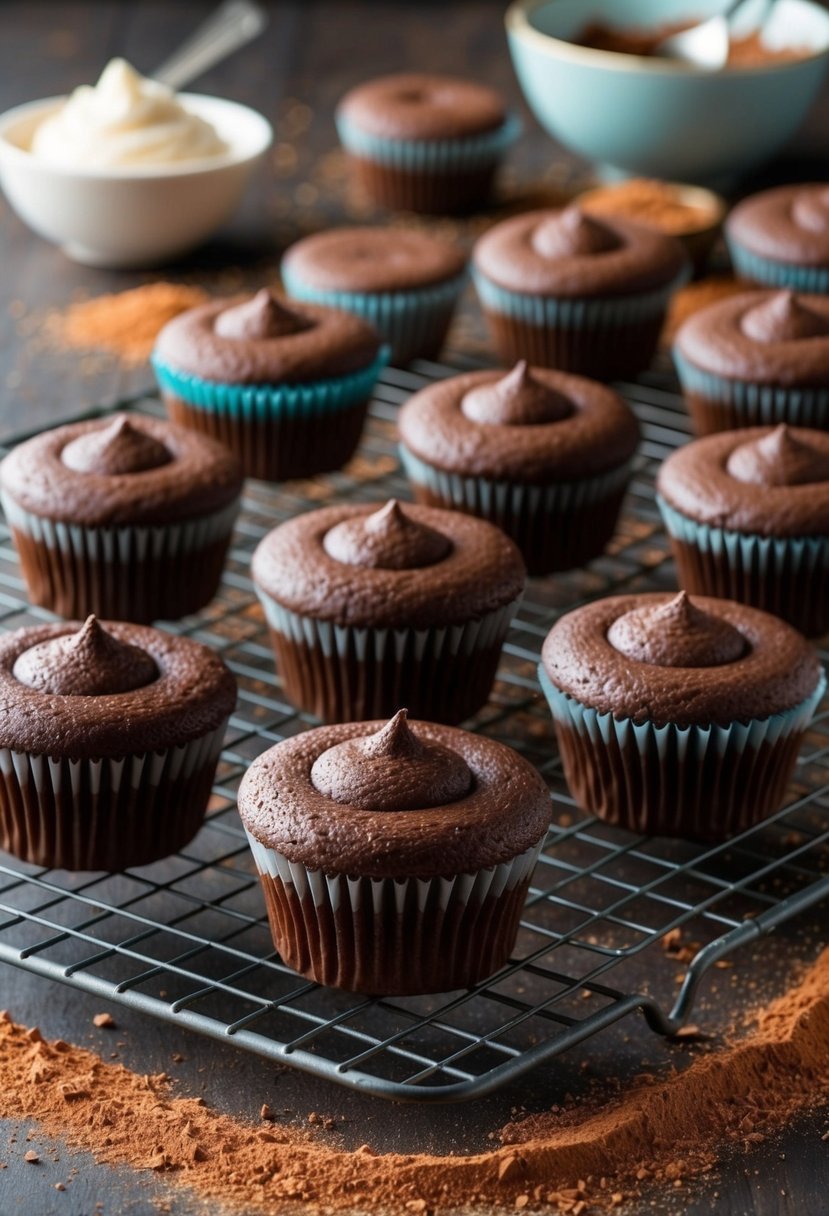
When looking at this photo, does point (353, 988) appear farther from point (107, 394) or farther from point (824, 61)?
point (824, 61)

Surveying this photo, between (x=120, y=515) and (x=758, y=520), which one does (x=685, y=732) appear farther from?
(x=120, y=515)

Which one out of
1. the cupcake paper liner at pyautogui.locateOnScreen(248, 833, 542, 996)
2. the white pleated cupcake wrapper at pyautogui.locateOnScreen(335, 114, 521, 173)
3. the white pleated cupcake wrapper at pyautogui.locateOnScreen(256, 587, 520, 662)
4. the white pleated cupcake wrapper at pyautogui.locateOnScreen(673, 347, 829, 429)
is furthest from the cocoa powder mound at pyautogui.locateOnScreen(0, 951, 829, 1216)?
the white pleated cupcake wrapper at pyautogui.locateOnScreen(335, 114, 521, 173)

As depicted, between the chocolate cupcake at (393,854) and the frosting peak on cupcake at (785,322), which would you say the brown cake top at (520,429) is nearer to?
the frosting peak on cupcake at (785,322)

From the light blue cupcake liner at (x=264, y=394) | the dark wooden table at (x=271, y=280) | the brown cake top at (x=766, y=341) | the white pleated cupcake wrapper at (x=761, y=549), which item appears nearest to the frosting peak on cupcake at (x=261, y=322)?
the light blue cupcake liner at (x=264, y=394)

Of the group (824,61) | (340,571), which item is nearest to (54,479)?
(340,571)

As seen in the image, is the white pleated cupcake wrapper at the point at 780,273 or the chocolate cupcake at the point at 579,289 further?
the white pleated cupcake wrapper at the point at 780,273
